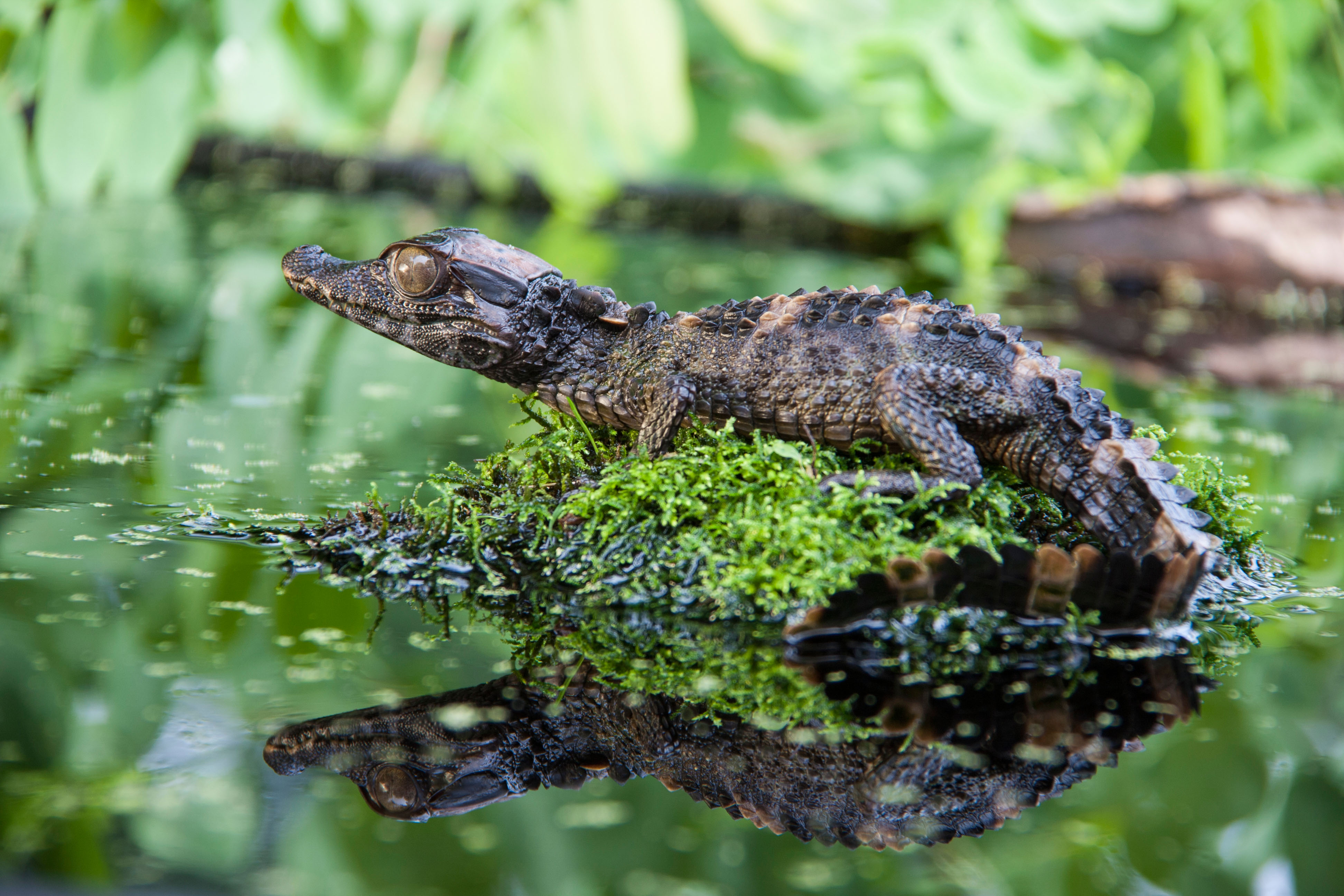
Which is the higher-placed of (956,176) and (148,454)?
(956,176)

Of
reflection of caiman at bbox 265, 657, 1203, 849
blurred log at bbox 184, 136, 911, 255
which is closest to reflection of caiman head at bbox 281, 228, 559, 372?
reflection of caiman at bbox 265, 657, 1203, 849

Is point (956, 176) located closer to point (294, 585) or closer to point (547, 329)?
point (547, 329)

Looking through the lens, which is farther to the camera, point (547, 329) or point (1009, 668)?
point (547, 329)

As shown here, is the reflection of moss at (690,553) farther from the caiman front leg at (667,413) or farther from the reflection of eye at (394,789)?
the reflection of eye at (394,789)

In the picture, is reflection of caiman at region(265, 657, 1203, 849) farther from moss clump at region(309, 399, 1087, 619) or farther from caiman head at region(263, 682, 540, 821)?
moss clump at region(309, 399, 1087, 619)

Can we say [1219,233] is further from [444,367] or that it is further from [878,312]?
[878,312]

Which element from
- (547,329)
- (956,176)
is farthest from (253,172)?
(547,329)

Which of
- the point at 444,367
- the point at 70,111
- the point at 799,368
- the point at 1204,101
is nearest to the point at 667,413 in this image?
the point at 799,368
